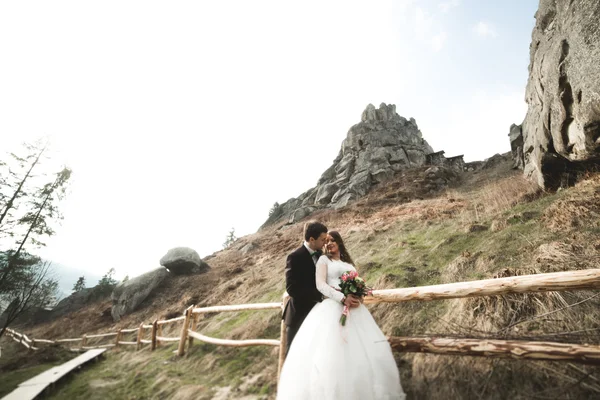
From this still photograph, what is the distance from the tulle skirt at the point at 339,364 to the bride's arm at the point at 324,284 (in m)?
0.19

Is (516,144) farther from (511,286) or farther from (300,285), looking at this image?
(300,285)

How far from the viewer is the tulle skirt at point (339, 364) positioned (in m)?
2.42

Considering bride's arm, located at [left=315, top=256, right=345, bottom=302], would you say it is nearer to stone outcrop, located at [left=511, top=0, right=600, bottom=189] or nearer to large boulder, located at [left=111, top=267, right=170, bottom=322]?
stone outcrop, located at [left=511, top=0, right=600, bottom=189]

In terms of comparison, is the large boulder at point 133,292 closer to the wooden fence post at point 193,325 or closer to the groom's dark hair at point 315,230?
the wooden fence post at point 193,325

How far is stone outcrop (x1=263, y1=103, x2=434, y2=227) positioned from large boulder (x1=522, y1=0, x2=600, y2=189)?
19.1m

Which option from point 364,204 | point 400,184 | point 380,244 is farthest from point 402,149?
point 380,244

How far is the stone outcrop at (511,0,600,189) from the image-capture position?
5203 mm

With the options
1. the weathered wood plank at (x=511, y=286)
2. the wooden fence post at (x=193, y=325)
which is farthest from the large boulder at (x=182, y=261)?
the weathered wood plank at (x=511, y=286)

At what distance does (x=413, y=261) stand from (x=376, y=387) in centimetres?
561

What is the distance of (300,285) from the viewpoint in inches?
139

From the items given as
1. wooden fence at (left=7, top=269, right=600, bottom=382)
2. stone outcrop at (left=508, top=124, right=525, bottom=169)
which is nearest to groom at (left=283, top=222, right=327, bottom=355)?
wooden fence at (left=7, top=269, right=600, bottom=382)

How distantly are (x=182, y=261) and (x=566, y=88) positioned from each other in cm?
2490

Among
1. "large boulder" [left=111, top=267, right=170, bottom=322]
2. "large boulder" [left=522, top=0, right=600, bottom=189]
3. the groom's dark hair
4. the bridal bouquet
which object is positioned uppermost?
"large boulder" [left=522, top=0, right=600, bottom=189]

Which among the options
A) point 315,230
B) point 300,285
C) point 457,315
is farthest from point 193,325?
point 457,315
